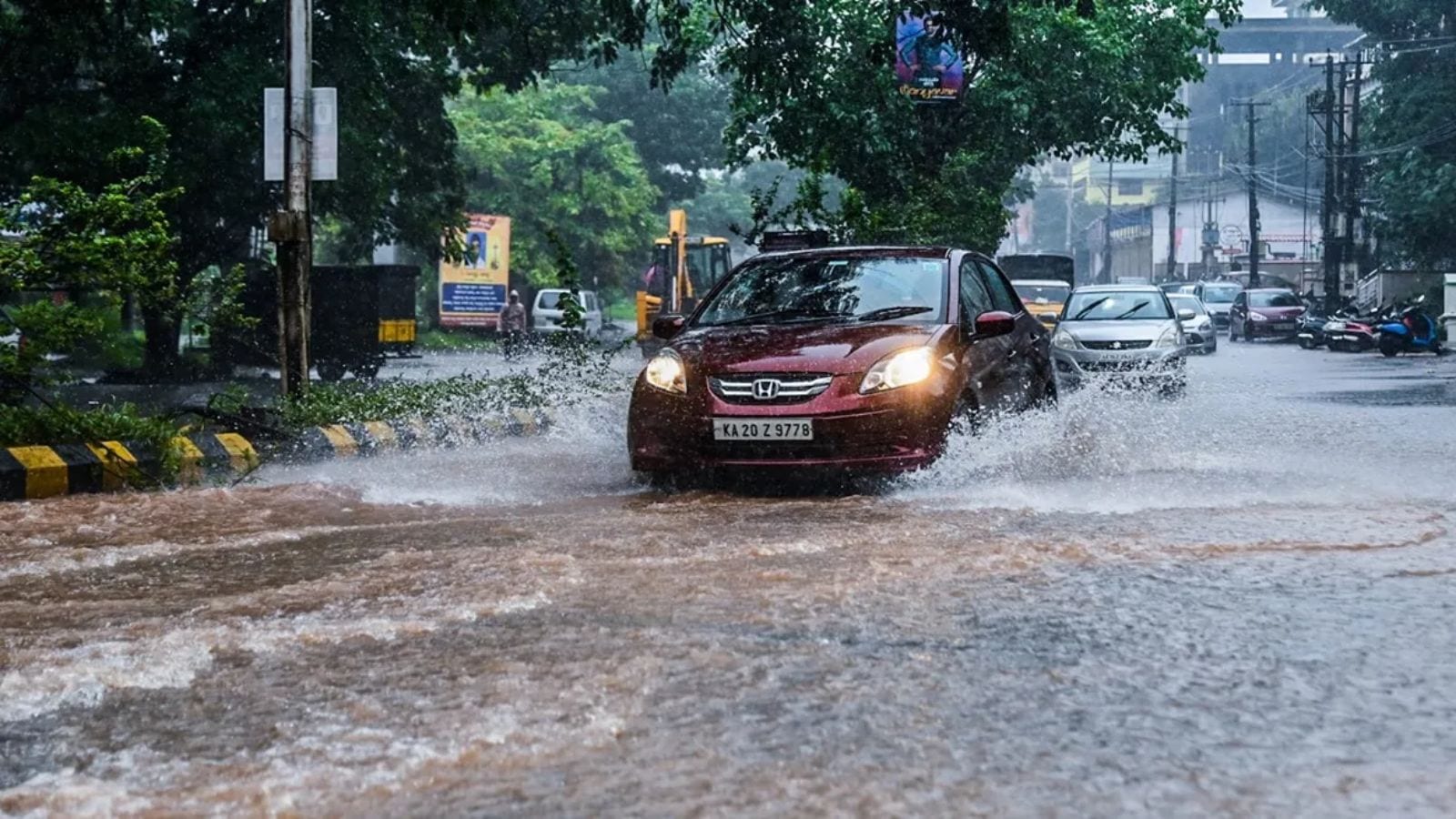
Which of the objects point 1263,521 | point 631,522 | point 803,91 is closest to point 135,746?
point 631,522

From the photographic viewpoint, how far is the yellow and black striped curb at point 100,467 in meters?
9.48

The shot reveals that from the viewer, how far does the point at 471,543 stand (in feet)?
23.8

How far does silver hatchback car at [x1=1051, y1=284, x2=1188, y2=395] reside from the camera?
65.6 feet

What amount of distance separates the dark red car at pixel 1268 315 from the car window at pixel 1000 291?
36.7 meters

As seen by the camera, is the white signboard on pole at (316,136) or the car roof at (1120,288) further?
the car roof at (1120,288)

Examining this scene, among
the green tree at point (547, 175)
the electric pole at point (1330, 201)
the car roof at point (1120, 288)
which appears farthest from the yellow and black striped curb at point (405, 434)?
the green tree at point (547, 175)

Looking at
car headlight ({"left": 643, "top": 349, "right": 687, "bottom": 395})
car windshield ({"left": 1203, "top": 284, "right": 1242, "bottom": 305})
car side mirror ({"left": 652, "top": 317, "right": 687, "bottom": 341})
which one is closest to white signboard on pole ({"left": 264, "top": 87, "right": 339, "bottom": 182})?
car side mirror ({"left": 652, "top": 317, "right": 687, "bottom": 341})

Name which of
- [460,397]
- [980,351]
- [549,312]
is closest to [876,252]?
[980,351]

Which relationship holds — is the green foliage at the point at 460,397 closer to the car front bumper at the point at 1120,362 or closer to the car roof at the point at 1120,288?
the car front bumper at the point at 1120,362

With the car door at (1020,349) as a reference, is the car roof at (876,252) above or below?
above

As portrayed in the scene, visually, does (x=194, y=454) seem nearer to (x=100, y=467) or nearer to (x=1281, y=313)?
(x=100, y=467)

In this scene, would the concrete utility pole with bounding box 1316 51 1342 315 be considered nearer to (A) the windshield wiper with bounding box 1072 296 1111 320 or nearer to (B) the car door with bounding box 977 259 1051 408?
(A) the windshield wiper with bounding box 1072 296 1111 320

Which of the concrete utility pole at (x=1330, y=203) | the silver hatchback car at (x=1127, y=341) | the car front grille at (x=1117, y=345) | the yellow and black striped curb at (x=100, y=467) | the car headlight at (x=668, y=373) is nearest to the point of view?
the car headlight at (x=668, y=373)

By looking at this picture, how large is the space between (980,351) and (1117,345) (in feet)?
37.8
